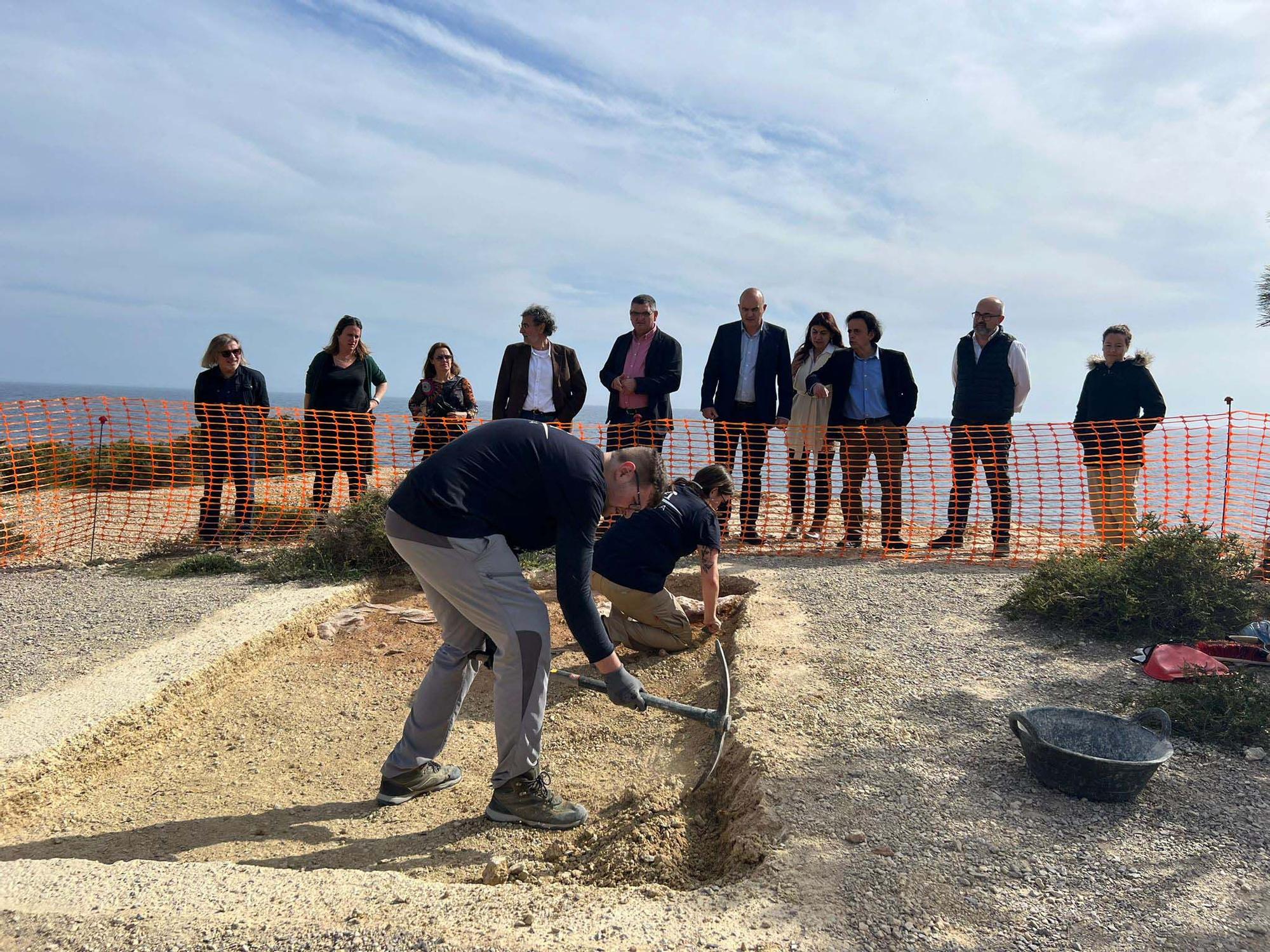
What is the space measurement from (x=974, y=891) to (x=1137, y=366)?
231 inches

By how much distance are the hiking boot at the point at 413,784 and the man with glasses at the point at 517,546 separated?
429 millimetres

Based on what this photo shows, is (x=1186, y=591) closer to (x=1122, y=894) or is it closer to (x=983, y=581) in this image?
(x=983, y=581)

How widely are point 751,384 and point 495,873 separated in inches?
206

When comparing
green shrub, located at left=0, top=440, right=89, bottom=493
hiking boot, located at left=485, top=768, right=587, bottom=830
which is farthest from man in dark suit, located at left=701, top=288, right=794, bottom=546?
green shrub, located at left=0, top=440, right=89, bottom=493

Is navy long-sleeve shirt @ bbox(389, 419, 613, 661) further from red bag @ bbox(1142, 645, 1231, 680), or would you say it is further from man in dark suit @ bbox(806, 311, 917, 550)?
man in dark suit @ bbox(806, 311, 917, 550)

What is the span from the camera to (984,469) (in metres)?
7.80

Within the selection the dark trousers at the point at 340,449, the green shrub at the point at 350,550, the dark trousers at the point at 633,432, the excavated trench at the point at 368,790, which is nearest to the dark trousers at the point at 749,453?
the dark trousers at the point at 633,432

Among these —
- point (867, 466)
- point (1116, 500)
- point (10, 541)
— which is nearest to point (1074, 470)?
point (1116, 500)

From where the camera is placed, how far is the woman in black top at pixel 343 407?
7.80 metres

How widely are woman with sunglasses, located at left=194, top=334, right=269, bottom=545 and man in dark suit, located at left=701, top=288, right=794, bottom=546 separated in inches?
162

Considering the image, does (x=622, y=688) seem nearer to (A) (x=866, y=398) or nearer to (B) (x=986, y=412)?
(A) (x=866, y=398)

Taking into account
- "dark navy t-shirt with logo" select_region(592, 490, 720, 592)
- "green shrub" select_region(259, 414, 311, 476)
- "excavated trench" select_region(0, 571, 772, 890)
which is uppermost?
"green shrub" select_region(259, 414, 311, 476)

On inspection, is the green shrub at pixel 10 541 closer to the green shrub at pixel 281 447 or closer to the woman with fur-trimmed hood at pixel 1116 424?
the green shrub at pixel 281 447

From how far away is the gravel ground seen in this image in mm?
4961
